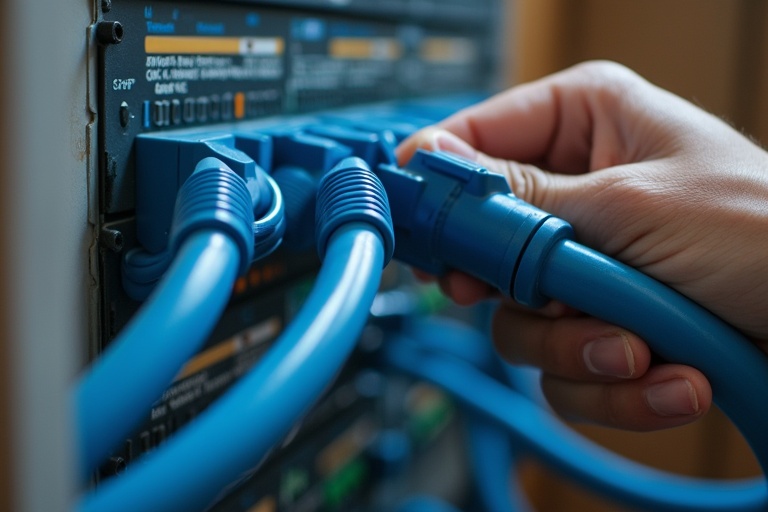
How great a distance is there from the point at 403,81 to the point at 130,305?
57 centimetres

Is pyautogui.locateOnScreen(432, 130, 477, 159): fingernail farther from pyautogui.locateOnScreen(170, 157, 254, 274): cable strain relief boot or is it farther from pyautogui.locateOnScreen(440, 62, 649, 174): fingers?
pyautogui.locateOnScreen(170, 157, 254, 274): cable strain relief boot

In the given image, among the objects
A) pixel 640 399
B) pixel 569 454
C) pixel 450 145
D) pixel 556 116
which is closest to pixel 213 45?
pixel 450 145

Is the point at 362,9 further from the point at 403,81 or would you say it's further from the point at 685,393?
the point at 685,393

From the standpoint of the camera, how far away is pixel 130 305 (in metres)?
0.53

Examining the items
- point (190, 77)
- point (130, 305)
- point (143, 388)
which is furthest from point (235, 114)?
point (143, 388)

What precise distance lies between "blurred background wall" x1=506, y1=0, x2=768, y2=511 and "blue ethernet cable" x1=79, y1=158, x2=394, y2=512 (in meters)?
0.96

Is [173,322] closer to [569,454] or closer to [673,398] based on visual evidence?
[673,398]

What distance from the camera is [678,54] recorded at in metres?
1.26

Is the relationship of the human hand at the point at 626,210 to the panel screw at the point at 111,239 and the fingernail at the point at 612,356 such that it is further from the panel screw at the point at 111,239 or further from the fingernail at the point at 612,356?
the panel screw at the point at 111,239

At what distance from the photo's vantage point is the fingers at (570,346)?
53cm

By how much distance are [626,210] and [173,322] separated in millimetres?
354

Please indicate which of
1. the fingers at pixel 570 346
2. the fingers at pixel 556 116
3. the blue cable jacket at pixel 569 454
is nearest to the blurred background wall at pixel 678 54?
the blue cable jacket at pixel 569 454

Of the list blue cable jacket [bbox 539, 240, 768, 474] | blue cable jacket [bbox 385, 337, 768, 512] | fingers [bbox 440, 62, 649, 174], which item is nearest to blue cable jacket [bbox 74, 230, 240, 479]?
blue cable jacket [bbox 539, 240, 768, 474]

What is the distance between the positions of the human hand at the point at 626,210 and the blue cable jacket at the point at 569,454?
27 centimetres
